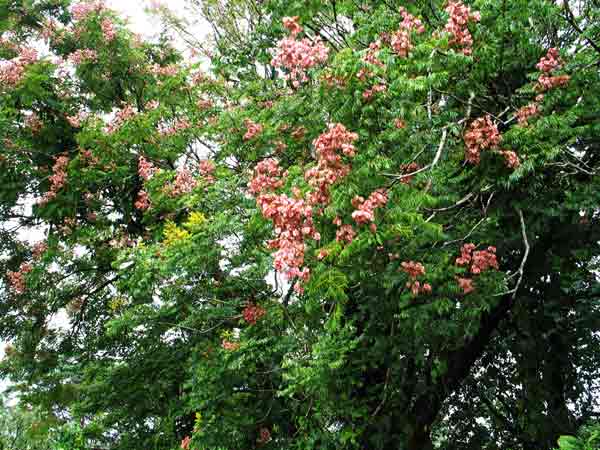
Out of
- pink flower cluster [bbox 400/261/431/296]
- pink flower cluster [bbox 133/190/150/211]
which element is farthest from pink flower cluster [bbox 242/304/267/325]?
pink flower cluster [bbox 400/261/431/296]

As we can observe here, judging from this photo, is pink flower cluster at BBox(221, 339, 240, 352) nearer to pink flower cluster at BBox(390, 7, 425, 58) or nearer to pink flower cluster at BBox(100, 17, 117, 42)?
pink flower cluster at BBox(390, 7, 425, 58)

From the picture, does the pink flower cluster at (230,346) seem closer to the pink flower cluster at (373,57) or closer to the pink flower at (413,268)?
the pink flower at (413,268)

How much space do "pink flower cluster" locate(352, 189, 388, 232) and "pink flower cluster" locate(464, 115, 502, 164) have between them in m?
1.27

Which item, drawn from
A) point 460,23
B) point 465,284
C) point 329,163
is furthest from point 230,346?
point 460,23

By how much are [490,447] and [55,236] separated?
7123mm

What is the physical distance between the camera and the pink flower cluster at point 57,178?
7.61 m

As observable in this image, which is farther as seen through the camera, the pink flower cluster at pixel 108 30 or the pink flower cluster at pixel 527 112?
the pink flower cluster at pixel 108 30

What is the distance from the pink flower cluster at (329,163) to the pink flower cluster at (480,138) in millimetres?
1290

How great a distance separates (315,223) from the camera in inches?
144

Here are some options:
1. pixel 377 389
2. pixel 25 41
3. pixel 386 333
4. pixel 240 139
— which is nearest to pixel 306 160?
pixel 240 139

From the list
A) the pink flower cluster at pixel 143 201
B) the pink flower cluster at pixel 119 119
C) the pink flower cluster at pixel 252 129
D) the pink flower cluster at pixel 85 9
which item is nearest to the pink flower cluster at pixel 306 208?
the pink flower cluster at pixel 252 129

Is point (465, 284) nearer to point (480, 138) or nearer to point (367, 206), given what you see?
point (480, 138)

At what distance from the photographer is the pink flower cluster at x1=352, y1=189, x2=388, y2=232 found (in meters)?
3.35

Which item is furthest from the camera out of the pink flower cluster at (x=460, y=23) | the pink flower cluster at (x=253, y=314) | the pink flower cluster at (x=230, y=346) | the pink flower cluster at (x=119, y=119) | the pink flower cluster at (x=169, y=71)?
the pink flower cluster at (x=169, y=71)
